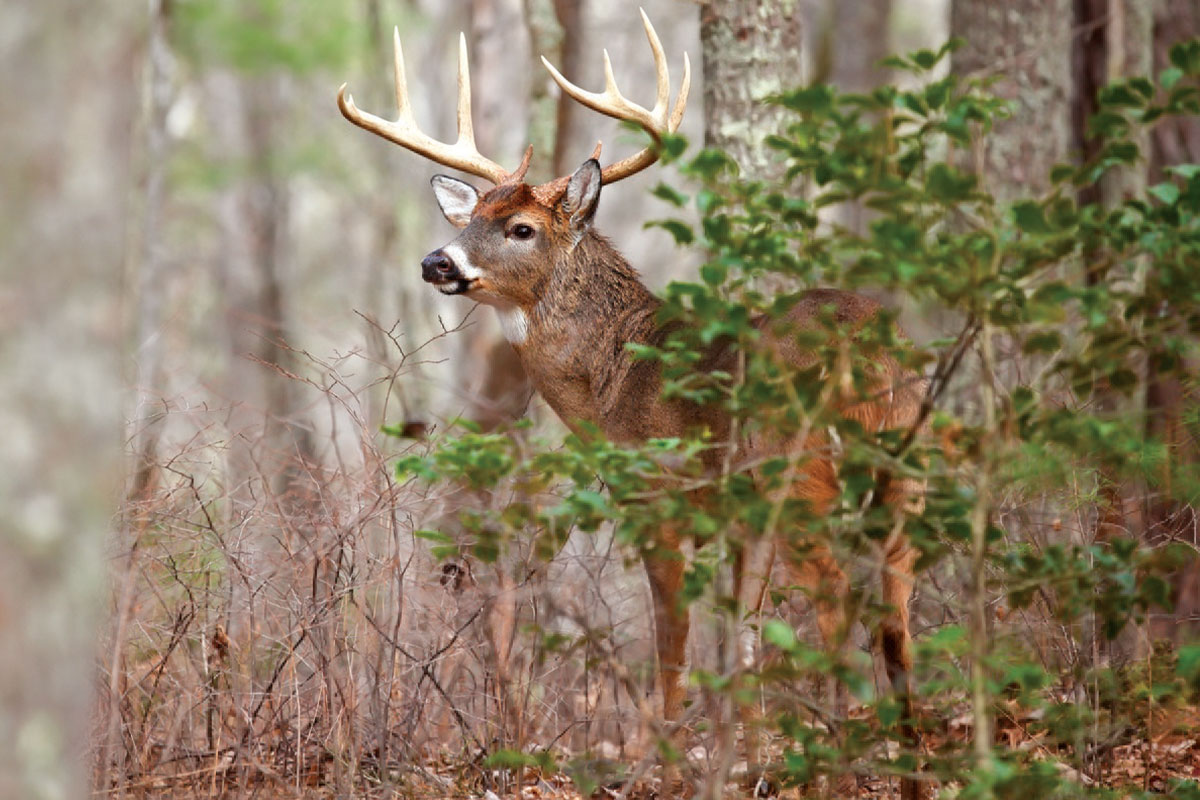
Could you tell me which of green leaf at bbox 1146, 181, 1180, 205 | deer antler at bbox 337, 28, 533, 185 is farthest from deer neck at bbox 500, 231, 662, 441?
green leaf at bbox 1146, 181, 1180, 205

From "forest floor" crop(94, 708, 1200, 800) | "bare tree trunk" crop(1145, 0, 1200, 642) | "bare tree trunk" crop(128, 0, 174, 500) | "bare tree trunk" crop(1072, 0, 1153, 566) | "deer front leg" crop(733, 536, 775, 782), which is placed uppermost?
"bare tree trunk" crop(128, 0, 174, 500)

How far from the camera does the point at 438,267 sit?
7.60m

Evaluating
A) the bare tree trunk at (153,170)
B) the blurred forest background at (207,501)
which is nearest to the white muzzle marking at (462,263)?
the blurred forest background at (207,501)

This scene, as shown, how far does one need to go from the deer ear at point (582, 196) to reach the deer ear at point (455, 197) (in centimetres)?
65

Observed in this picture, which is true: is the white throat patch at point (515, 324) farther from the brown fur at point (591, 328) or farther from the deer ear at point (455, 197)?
the deer ear at point (455, 197)

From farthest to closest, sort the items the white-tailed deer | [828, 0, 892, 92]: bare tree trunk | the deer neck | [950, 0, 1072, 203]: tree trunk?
[828, 0, 892, 92]: bare tree trunk
[950, 0, 1072, 203]: tree trunk
the deer neck
the white-tailed deer

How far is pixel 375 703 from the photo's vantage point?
586 centimetres

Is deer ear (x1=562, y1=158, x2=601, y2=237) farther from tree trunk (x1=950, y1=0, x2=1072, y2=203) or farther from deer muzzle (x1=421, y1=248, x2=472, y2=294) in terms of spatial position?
tree trunk (x1=950, y1=0, x2=1072, y2=203)

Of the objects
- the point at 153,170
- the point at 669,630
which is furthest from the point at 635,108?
the point at 153,170

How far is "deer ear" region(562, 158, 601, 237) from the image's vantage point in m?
7.80

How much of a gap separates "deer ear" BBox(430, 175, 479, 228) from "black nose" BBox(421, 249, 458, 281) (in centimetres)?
67

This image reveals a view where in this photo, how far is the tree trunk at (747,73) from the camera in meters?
8.48

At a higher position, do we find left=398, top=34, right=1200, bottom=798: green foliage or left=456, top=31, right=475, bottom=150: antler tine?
left=456, top=31, right=475, bottom=150: antler tine

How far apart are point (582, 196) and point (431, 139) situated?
100 cm
